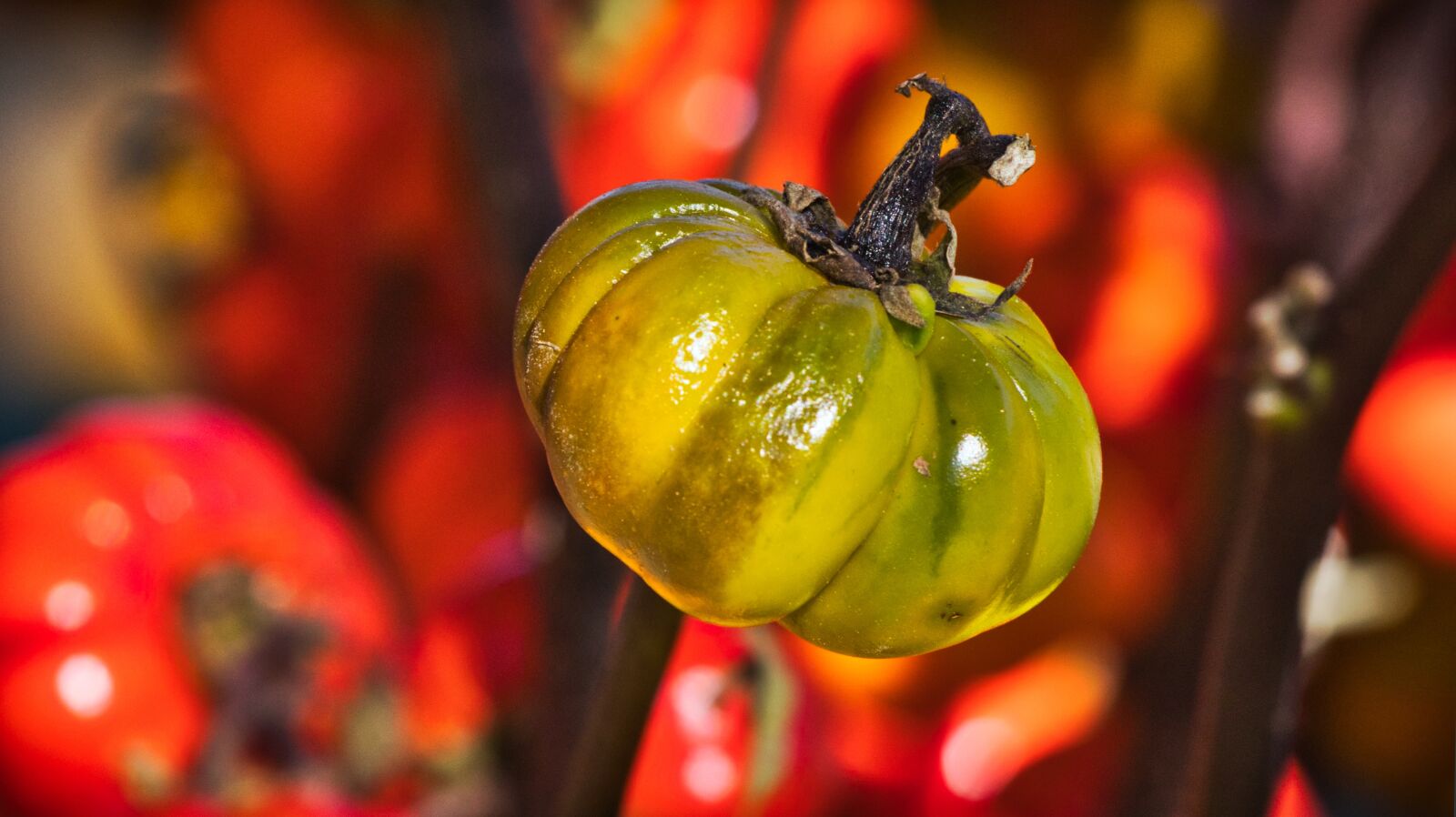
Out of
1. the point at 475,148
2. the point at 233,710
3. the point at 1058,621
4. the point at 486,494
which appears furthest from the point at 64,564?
the point at 1058,621

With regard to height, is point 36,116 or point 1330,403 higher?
point 1330,403

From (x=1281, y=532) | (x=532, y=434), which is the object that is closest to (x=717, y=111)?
(x=532, y=434)

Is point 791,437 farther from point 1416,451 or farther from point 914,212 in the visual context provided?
point 1416,451

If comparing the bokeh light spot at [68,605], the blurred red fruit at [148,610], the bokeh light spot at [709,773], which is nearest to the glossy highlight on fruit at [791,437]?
the bokeh light spot at [709,773]

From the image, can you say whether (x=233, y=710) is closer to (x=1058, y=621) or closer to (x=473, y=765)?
(x=473, y=765)

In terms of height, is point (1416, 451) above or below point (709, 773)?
above

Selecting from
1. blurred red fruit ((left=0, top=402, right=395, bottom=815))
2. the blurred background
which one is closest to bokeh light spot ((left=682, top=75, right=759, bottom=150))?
the blurred background

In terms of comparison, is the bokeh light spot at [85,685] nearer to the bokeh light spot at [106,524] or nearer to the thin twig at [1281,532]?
the bokeh light spot at [106,524]
